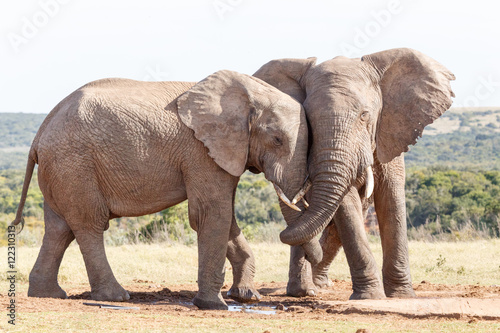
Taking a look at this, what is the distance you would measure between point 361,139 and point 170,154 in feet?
7.70

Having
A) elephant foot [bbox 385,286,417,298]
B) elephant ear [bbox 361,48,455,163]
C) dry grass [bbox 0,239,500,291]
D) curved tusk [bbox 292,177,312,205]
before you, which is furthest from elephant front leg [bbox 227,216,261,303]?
dry grass [bbox 0,239,500,291]

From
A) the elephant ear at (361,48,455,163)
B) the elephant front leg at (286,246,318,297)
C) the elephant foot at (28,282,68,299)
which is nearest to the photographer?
the elephant ear at (361,48,455,163)

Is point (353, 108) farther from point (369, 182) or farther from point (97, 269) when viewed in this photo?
point (97, 269)

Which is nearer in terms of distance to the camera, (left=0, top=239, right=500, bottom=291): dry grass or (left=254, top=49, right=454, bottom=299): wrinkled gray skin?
(left=254, top=49, right=454, bottom=299): wrinkled gray skin

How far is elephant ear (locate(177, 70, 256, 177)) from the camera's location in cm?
984

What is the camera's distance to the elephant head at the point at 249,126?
9.56 m

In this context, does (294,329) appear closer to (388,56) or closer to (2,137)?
(388,56)

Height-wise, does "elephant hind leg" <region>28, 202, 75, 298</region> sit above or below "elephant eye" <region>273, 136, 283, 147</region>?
below

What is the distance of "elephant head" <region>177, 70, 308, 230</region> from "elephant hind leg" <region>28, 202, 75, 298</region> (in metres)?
2.28

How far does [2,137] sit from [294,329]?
133m

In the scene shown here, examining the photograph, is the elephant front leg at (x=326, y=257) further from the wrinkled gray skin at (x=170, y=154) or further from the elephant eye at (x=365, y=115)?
the elephant eye at (x=365, y=115)

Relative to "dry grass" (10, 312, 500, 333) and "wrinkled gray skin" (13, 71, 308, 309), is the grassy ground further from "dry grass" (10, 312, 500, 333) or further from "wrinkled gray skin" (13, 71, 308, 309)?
"wrinkled gray skin" (13, 71, 308, 309)

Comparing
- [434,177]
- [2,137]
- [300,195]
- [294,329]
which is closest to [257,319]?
[294,329]

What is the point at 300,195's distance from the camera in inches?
372
